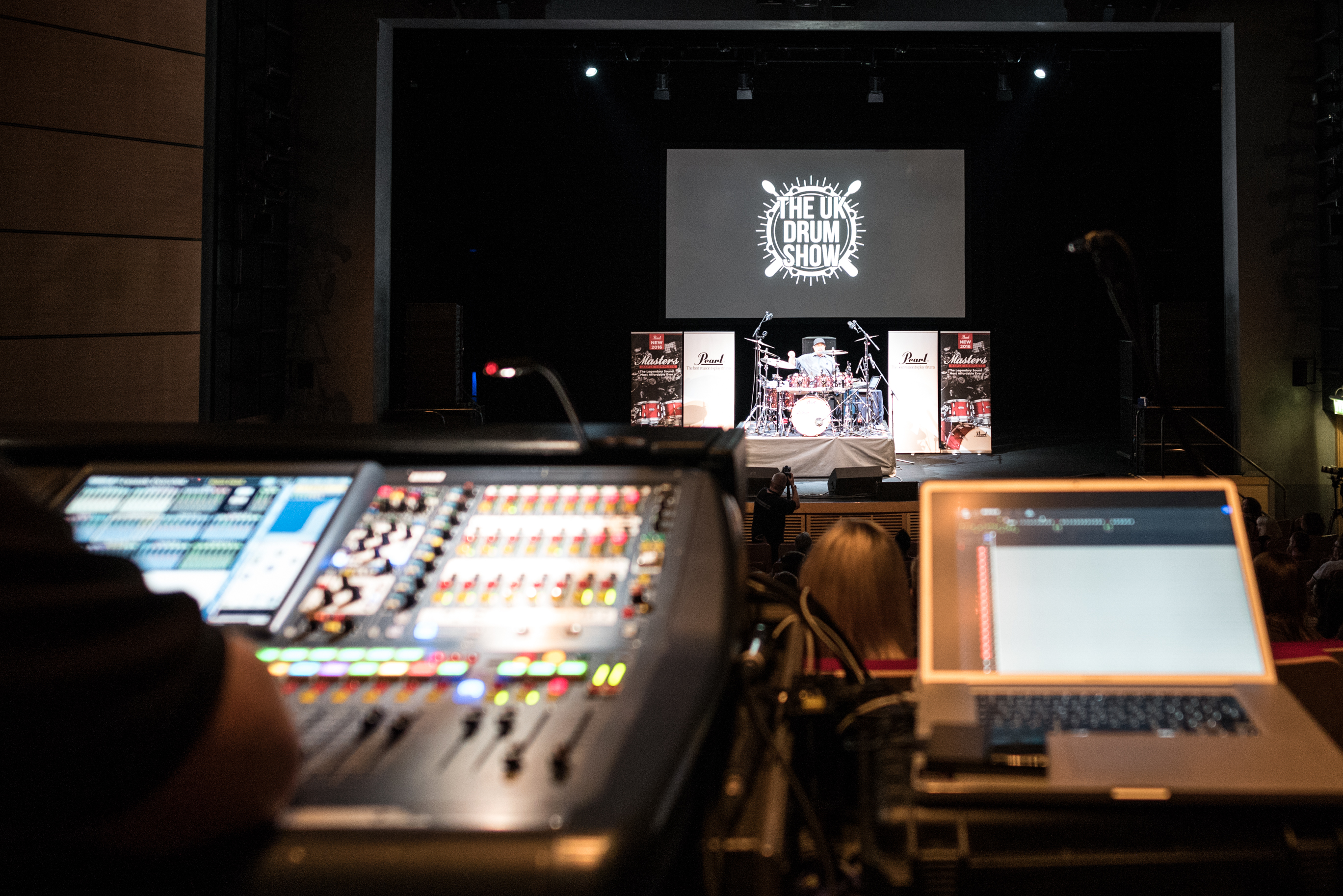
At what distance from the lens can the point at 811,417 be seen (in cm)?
915

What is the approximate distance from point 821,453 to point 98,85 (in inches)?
251

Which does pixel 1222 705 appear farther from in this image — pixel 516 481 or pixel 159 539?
pixel 159 539

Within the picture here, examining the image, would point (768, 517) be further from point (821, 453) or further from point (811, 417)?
point (811, 417)

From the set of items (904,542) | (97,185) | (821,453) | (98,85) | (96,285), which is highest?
(98,85)

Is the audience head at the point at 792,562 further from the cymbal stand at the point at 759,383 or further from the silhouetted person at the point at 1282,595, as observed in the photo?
the cymbal stand at the point at 759,383

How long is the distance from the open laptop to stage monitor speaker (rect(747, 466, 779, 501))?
252 inches

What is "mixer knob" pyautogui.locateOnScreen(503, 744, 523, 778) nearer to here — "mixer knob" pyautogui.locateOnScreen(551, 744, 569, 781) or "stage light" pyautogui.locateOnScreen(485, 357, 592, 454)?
"mixer knob" pyautogui.locateOnScreen(551, 744, 569, 781)

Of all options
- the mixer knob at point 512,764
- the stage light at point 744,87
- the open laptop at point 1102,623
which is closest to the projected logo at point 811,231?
the stage light at point 744,87

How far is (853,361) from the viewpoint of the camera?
10047 mm

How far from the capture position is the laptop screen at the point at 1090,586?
100cm

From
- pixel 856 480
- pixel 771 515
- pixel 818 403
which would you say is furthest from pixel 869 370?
pixel 771 515

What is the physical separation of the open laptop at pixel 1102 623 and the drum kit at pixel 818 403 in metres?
7.94

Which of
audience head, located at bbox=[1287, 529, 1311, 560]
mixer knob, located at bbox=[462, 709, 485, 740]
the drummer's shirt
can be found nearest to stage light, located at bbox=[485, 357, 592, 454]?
mixer knob, located at bbox=[462, 709, 485, 740]

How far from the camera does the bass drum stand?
29.9 ft
